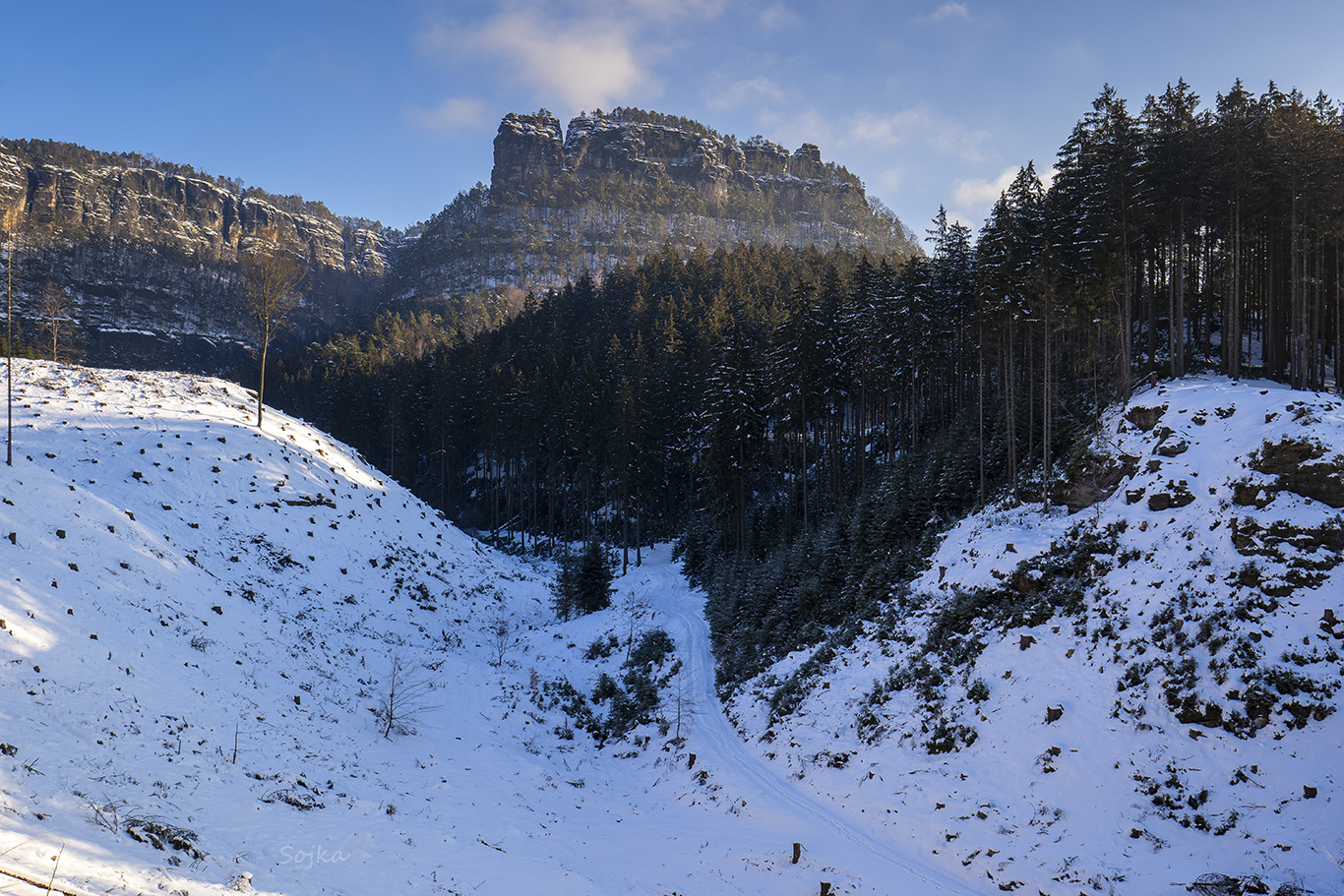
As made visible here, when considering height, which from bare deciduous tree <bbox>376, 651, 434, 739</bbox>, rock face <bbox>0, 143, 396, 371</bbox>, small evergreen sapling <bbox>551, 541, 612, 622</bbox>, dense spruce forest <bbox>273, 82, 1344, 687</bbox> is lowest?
bare deciduous tree <bbox>376, 651, 434, 739</bbox>

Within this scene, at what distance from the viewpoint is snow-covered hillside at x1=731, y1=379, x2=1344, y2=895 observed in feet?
39.2

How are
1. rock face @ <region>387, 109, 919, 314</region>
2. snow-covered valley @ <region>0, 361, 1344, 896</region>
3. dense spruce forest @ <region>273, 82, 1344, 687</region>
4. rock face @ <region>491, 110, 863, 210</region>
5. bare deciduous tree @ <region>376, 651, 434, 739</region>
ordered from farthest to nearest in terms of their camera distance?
rock face @ <region>491, 110, 863, 210</region>
rock face @ <region>387, 109, 919, 314</region>
dense spruce forest @ <region>273, 82, 1344, 687</region>
bare deciduous tree @ <region>376, 651, 434, 739</region>
snow-covered valley @ <region>0, 361, 1344, 896</region>

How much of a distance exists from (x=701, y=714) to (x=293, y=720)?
47.6ft

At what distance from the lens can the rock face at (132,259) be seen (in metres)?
136

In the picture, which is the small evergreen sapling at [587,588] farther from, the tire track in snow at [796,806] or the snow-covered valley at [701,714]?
the snow-covered valley at [701,714]

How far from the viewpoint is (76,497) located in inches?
822

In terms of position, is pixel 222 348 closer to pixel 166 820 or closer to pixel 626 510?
pixel 626 510

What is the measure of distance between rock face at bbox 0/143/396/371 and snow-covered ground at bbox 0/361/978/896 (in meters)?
129

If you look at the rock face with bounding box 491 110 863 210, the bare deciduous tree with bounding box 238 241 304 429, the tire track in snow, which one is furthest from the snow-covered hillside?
the rock face with bounding box 491 110 863 210

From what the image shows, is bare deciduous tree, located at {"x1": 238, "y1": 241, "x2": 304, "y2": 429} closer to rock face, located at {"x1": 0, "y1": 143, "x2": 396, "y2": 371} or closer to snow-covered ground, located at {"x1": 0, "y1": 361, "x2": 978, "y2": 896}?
snow-covered ground, located at {"x1": 0, "y1": 361, "x2": 978, "y2": 896}

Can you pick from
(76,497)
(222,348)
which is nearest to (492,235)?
(222,348)

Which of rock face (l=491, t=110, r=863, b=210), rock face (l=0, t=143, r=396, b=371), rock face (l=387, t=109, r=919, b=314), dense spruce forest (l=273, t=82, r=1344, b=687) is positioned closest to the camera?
dense spruce forest (l=273, t=82, r=1344, b=687)

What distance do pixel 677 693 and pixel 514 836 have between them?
457 inches

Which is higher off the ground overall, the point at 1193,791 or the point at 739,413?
the point at 739,413
